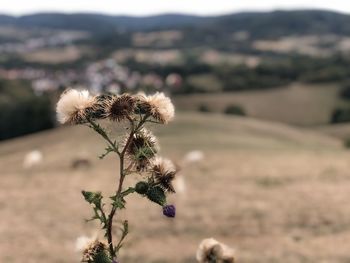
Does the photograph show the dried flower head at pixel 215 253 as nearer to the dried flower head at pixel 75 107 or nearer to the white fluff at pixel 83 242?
the white fluff at pixel 83 242

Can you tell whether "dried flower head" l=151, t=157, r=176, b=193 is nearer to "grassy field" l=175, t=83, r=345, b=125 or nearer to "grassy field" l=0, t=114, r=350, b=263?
"grassy field" l=0, t=114, r=350, b=263

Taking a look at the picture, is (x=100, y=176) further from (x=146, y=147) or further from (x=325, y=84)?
(x=325, y=84)

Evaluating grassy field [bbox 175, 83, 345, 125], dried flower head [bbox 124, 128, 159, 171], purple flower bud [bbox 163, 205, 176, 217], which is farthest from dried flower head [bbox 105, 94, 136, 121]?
grassy field [bbox 175, 83, 345, 125]

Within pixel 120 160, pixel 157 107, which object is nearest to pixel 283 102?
pixel 157 107

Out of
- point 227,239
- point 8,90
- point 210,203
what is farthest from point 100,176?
point 8,90

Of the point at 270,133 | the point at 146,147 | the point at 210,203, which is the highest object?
the point at 270,133

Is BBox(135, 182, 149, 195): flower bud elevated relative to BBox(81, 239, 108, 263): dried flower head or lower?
elevated

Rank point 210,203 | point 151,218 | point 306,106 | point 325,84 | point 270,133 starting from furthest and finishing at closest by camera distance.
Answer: point 325,84 → point 306,106 → point 270,133 → point 210,203 → point 151,218
